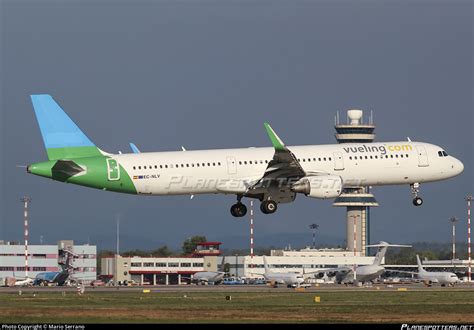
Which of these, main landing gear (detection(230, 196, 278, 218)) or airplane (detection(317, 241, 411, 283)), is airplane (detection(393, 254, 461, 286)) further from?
main landing gear (detection(230, 196, 278, 218))

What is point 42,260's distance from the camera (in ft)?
574

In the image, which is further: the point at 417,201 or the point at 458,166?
the point at 458,166

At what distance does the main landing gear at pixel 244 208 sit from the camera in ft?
274

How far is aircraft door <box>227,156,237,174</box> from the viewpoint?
266 feet

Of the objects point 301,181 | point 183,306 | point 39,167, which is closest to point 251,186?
point 301,181

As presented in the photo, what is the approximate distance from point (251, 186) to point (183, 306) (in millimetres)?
20667

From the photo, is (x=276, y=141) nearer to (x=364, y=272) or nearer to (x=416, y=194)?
(x=416, y=194)

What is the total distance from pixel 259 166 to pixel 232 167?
213 cm

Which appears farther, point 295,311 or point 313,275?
point 313,275

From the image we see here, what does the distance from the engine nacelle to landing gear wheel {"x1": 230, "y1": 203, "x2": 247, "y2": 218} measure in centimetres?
498

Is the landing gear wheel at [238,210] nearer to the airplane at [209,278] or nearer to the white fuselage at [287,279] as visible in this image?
the white fuselage at [287,279]

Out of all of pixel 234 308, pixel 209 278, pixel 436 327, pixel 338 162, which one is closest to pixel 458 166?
pixel 338 162

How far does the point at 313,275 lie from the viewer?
134m

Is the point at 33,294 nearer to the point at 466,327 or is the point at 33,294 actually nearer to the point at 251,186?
the point at 251,186
